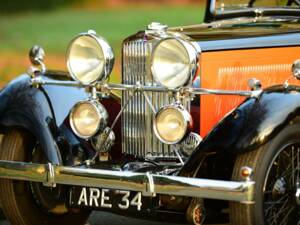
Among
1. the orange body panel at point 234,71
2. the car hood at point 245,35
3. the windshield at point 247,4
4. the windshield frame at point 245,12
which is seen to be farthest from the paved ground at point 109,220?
the windshield at point 247,4

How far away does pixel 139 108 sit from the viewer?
5633 millimetres

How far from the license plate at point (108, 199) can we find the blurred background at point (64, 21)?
21.2 feet

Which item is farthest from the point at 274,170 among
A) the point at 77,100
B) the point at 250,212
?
the point at 77,100

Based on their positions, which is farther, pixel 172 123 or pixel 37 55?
pixel 37 55

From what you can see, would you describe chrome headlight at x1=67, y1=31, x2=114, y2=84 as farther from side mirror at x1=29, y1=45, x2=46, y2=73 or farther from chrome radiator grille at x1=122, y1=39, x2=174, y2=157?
side mirror at x1=29, y1=45, x2=46, y2=73

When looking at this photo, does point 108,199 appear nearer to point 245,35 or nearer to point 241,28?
point 245,35

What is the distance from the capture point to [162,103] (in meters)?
5.54

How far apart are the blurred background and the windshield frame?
5.14m

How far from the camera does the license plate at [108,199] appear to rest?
5.15 meters

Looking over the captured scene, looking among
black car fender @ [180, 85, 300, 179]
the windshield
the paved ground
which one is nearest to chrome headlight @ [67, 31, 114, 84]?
black car fender @ [180, 85, 300, 179]

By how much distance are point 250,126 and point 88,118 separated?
1.12 metres

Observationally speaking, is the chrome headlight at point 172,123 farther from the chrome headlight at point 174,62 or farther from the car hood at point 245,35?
the car hood at point 245,35

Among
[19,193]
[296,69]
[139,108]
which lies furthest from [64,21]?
[296,69]

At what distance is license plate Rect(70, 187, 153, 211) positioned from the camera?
5.15 meters
